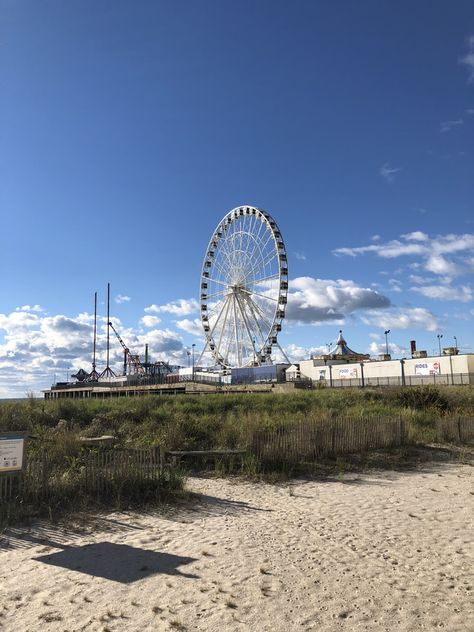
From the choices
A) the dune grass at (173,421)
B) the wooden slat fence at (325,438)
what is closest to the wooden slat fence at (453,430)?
the dune grass at (173,421)

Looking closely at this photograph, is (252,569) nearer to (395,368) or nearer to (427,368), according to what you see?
(427,368)

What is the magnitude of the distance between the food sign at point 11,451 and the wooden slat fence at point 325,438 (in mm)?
5933

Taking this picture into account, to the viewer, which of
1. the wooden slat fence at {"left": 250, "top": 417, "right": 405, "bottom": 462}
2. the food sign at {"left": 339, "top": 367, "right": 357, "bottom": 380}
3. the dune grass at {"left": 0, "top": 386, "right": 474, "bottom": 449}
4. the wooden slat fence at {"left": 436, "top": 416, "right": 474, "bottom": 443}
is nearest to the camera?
the wooden slat fence at {"left": 250, "top": 417, "right": 405, "bottom": 462}

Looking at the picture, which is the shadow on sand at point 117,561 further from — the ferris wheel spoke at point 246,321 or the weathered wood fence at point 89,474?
the ferris wheel spoke at point 246,321

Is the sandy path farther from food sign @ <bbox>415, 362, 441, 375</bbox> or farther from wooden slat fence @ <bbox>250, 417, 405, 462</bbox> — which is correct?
food sign @ <bbox>415, 362, 441, 375</bbox>

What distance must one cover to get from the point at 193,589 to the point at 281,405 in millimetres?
22011

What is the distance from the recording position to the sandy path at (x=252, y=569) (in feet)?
17.1

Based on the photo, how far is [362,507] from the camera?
32.5 feet

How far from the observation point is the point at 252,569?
6527 millimetres

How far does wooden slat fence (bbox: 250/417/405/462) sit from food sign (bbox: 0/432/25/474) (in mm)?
5933

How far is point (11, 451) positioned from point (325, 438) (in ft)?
27.8

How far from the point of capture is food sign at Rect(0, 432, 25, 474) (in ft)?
28.6

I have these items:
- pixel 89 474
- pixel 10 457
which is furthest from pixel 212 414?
pixel 10 457

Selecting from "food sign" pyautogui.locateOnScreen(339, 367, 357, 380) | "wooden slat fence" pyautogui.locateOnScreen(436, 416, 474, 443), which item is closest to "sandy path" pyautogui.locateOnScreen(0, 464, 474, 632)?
"wooden slat fence" pyautogui.locateOnScreen(436, 416, 474, 443)
